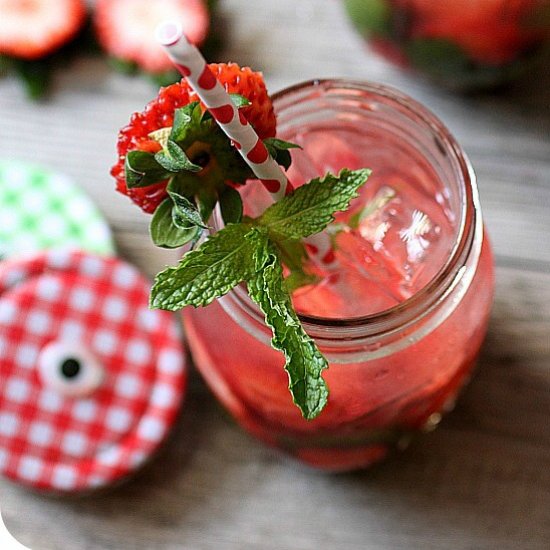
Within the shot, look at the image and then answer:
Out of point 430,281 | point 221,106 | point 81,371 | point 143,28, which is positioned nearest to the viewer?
point 221,106

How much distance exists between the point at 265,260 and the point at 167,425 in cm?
29

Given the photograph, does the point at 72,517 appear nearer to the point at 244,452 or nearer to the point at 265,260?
the point at 244,452

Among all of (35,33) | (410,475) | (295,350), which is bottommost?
(410,475)

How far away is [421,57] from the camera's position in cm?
80

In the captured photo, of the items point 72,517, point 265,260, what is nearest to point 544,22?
point 265,260

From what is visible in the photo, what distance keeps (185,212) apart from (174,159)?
28mm

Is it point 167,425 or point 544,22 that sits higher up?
point 544,22

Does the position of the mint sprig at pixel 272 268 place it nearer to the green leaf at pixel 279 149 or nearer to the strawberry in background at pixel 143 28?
the green leaf at pixel 279 149

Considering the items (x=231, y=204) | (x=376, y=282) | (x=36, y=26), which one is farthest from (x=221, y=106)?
(x=36, y=26)

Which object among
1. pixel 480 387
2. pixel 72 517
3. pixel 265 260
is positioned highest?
pixel 265 260

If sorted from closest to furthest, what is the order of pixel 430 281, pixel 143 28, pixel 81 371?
pixel 430 281
pixel 81 371
pixel 143 28

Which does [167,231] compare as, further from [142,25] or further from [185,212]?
[142,25]

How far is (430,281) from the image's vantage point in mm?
560

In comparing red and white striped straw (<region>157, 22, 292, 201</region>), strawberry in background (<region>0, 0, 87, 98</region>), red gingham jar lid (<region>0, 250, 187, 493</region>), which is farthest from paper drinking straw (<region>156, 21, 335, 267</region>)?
strawberry in background (<region>0, 0, 87, 98</region>)
